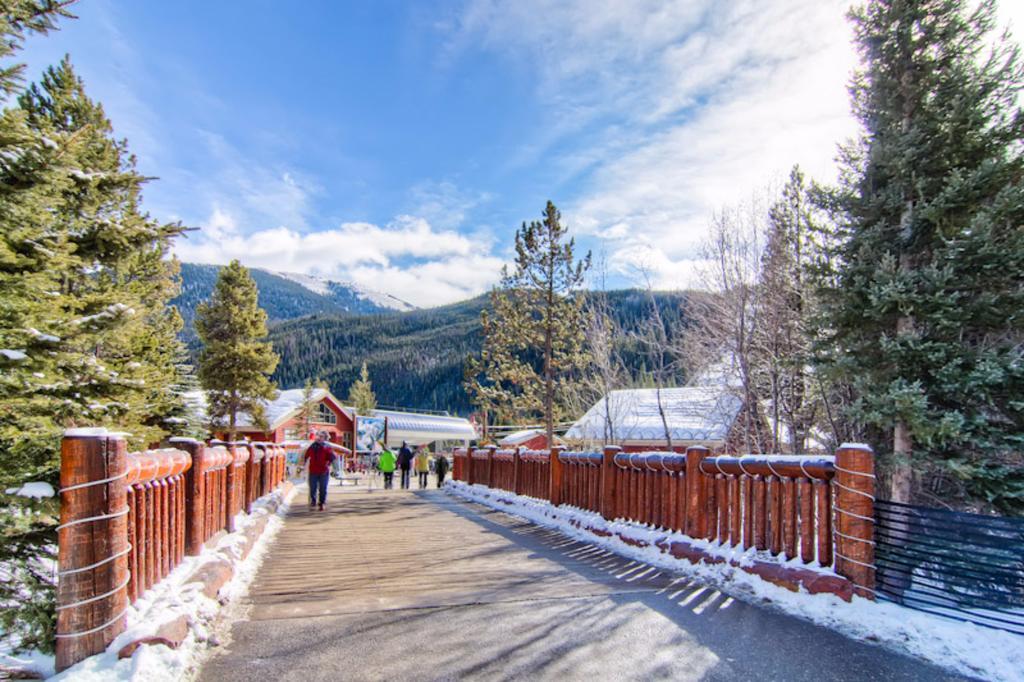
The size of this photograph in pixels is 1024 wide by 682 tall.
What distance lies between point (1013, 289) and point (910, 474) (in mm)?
2094

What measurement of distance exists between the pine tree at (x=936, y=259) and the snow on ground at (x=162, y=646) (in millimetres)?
6013

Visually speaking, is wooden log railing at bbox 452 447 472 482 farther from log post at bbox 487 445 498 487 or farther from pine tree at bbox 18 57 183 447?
pine tree at bbox 18 57 183 447

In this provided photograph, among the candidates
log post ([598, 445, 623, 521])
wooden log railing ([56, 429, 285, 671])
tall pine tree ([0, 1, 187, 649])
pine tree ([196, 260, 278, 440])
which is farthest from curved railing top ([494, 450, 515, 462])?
pine tree ([196, 260, 278, 440])

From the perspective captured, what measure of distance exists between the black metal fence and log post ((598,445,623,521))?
147 inches

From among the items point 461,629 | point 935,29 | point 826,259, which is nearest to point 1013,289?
point 826,259

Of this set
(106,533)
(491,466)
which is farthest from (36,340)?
(491,466)

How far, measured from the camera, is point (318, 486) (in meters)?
12.2

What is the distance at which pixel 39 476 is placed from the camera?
440 cm

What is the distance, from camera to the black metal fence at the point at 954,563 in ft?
12.9

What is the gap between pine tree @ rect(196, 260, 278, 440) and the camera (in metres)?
28.5

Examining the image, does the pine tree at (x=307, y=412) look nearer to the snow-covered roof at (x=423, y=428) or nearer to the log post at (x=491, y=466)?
the snow-covered roof at (x=423, y=428)

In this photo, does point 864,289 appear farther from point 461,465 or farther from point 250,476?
point 461,465

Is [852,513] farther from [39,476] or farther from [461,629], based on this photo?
[39,476]

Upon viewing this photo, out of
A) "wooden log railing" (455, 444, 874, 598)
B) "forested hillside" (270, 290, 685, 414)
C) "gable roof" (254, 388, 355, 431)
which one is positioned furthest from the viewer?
"forested hillside" (270, 290, 685, 414)
